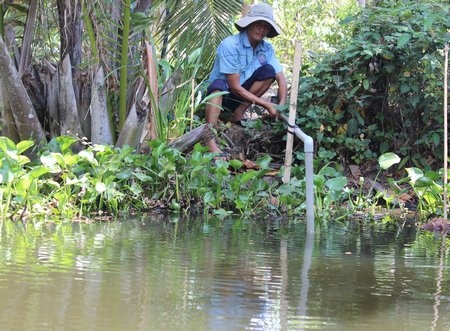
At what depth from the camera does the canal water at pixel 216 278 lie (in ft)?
8.29

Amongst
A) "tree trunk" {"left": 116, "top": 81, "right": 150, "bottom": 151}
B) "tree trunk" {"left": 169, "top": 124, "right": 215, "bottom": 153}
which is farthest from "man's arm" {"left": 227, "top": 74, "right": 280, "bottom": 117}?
"tree trunk" {"left": 116, "top": 81, "right": 150, "bottom": 151}

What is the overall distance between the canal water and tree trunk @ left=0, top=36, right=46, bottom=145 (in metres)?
1.46

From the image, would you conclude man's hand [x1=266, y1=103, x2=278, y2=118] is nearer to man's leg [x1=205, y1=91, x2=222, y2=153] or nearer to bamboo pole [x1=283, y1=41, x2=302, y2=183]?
man's leg [x1=205, y1=91, x2=222, y2=153]

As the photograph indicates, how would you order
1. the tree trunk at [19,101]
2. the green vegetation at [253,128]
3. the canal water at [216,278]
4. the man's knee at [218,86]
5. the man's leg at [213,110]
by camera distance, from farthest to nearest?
1. the man's knee at [218,86]
2. the man's leg at [213,110]
3. the tree trunk at [19,101]
4. the green vegetation at [253,128]
5. the canal water at [216,278]

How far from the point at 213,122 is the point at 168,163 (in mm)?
1267

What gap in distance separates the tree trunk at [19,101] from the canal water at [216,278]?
1.46 meters

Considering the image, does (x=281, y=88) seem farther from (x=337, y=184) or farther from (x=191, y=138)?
(x=337, y=184)

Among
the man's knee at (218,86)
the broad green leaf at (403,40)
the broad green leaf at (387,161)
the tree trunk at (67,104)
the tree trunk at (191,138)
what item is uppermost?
the broad green leaf at (403,40)

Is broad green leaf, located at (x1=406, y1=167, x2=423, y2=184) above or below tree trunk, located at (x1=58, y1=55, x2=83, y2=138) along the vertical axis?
below

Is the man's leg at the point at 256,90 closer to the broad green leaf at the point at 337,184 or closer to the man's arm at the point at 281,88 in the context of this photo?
the man's arm at the point at 281,88

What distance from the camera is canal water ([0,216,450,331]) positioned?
2.53 metres

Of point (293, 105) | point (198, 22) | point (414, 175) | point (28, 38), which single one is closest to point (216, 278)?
point (293, 105)

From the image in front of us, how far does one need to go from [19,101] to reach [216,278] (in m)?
3.21

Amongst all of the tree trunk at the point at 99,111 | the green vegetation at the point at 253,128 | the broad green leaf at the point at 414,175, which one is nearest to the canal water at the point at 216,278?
the green vegetation at the point at 253,128
